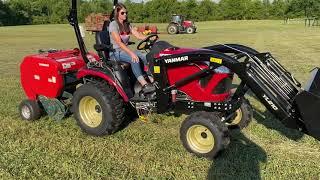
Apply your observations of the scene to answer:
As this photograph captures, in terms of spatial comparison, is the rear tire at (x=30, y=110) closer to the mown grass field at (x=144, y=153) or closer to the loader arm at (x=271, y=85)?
the mown grass field at (x=144, y=153)

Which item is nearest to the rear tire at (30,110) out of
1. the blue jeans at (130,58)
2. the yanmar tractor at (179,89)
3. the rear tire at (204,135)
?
the yanmar tractor at (179,89)

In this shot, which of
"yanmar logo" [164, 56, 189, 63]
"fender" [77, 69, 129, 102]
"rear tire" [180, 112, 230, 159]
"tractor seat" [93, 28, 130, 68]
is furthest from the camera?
"tractor seat" [93, 28, 130, 68]

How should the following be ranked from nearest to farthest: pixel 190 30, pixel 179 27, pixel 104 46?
pixel 104 46
pixel 179 27
pixel 190 30

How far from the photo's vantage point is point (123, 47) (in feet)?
20.4

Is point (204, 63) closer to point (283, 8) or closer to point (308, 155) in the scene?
point (308, 155)

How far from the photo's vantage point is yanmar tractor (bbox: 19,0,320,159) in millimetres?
5125

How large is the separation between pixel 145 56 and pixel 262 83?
78.8 inches

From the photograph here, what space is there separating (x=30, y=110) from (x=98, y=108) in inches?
52.3

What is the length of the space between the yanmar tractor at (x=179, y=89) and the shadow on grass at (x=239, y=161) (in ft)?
0.74

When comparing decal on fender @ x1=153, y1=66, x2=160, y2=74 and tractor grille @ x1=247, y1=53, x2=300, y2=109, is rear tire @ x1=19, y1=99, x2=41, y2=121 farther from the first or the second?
tractor grille @ x1=247, y1=53, x2=300, y2=109

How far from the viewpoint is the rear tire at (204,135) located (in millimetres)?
5172

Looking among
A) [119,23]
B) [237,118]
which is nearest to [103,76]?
[119,23]

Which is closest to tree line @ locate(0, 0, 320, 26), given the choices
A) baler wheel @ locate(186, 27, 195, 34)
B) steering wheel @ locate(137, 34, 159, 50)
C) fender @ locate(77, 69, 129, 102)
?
baler wheel @ locate(186, 27, 195, 34)

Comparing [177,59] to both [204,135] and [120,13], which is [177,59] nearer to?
[204,135]
